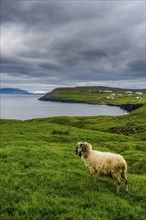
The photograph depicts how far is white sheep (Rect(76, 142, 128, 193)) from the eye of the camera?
639 inches

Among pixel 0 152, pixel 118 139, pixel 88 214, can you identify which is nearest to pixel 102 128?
pixel 118 139

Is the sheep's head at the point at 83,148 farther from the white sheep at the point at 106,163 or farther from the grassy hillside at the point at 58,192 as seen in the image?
the grassy hillside at the point at 58,192

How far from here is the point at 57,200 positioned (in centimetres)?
1444

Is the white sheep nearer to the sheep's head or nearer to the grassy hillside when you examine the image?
the sheep's head

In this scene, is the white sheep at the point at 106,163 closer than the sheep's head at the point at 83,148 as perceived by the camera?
Yes

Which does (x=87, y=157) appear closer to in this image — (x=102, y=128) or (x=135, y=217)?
(x=135, y=217)

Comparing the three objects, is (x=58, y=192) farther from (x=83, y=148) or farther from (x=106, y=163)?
(x=83, y=148)

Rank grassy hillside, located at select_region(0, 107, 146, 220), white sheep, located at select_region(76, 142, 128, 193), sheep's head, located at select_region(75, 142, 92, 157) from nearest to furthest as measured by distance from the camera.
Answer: grassy hillside, located at select_region(0, 107, 146, 220), white sheep, located at select_region(76, 142, 128, 193), sheep's head, located at select_region(75, 142, 92, 157)

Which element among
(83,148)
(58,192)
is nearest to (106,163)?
(83,148)

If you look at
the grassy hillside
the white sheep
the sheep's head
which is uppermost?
the sheep's head

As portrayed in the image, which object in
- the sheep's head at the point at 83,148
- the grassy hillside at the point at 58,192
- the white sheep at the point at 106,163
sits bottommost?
the grassy hillside at the point at 58,192

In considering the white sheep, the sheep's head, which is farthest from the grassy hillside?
the sheep's head

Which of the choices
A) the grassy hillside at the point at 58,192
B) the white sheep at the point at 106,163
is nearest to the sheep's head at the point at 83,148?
the white sheep at the point at 106,163

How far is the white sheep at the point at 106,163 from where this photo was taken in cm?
1622
